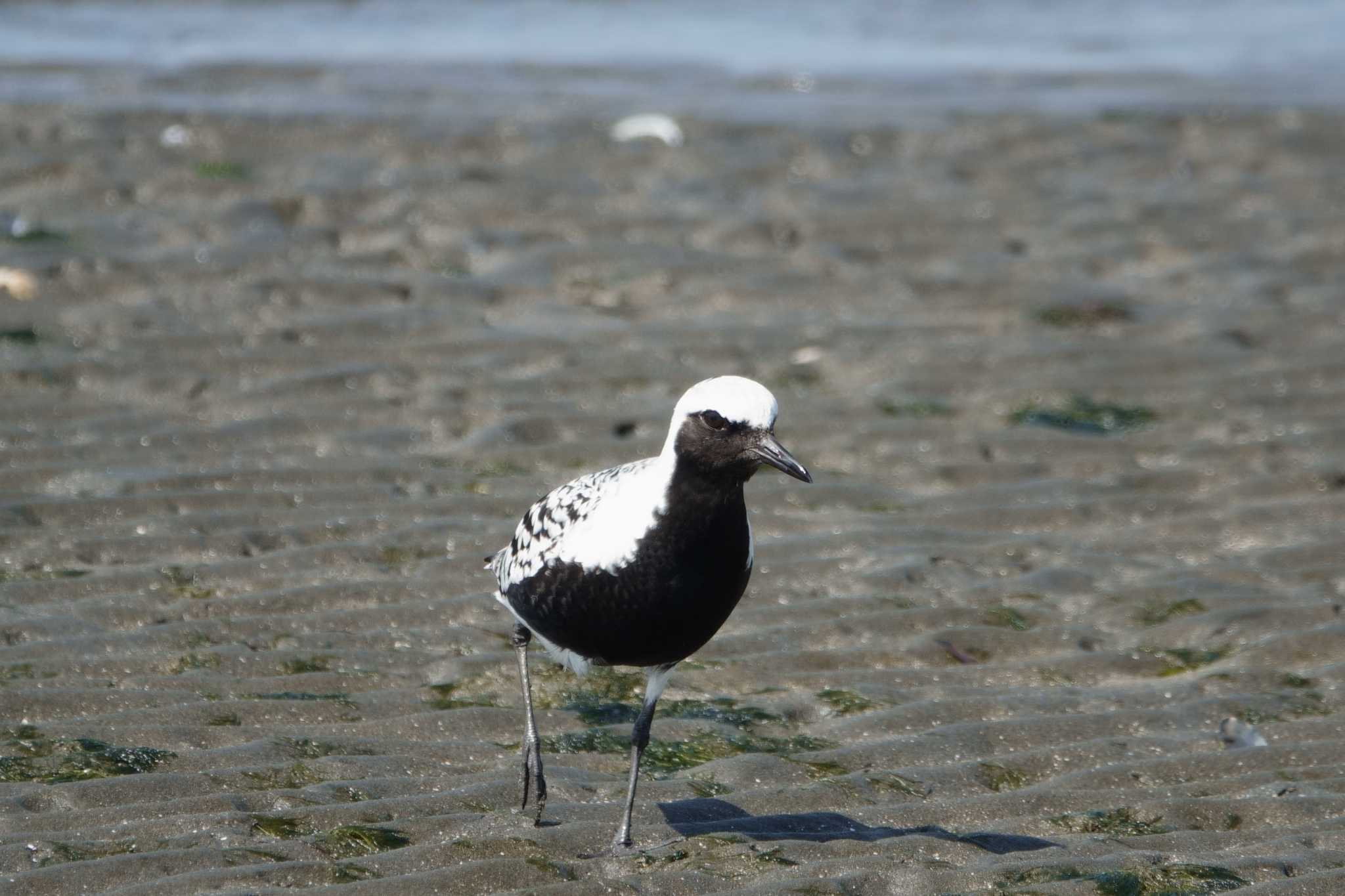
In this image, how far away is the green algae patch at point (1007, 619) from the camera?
6797mm

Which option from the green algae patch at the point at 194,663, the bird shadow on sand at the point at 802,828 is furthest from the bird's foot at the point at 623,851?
the green algae patch at the point at 194,663

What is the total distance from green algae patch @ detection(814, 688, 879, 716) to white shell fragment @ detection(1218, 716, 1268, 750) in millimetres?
1171

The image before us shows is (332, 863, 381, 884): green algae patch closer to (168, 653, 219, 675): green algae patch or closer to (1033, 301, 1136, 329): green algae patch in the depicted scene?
(168, 653, 219, 675): green algae patch

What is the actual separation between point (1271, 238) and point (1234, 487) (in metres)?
4.10

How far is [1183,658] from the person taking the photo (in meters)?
6.63

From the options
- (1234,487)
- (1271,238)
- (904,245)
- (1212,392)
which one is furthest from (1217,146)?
(1234,487)

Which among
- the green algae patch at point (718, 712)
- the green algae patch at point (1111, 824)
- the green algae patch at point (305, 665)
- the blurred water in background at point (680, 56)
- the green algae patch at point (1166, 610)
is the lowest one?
the green algae patch at point (1111, 824)

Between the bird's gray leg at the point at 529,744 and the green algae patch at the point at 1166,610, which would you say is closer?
the bird's gray leg at the point at 529,744

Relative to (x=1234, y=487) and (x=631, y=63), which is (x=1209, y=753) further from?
(x=631, y=63)

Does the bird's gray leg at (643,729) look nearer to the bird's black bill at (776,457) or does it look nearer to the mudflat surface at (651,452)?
the mudflat surface at (651,452)

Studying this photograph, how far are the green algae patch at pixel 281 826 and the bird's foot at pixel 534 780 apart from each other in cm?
63

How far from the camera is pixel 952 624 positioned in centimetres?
676

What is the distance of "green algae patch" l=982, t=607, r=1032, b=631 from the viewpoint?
680 cm

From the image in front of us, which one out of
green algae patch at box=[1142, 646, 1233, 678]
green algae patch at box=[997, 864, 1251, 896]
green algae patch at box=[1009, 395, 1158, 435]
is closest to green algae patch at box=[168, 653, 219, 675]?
green algae patch at box=[997, 864, 1251, 896]
